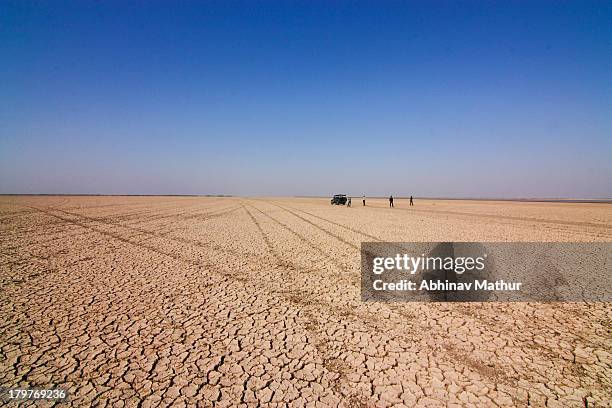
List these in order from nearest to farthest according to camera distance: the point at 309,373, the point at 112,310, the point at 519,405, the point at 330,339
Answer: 1. the point at 519,405
2. the point at 309,373
3. the point at 330,339
4. the point at 112,310

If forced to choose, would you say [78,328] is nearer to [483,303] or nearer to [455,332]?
[455,332]

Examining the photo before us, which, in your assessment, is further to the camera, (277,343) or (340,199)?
(340,199)

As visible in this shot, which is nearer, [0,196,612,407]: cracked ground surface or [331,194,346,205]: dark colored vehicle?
[0,196,612,407]: cracked ground surface

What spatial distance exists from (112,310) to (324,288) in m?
3.89

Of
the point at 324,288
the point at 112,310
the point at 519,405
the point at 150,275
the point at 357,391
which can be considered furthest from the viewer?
the point at 150,275

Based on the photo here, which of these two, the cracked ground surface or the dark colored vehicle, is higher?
the dark colored vehicle

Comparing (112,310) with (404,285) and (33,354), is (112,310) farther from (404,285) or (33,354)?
(404,285)

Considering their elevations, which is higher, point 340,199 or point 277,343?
point 340,199

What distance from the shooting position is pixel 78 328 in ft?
13.5

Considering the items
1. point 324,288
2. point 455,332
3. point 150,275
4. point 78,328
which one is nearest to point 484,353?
point 455,332

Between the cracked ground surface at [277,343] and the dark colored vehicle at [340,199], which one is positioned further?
the dark colored vehicle at [340,199]

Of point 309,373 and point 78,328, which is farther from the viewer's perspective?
point 78,328

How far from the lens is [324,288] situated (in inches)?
234

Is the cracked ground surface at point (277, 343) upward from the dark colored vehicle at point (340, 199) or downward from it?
downward
